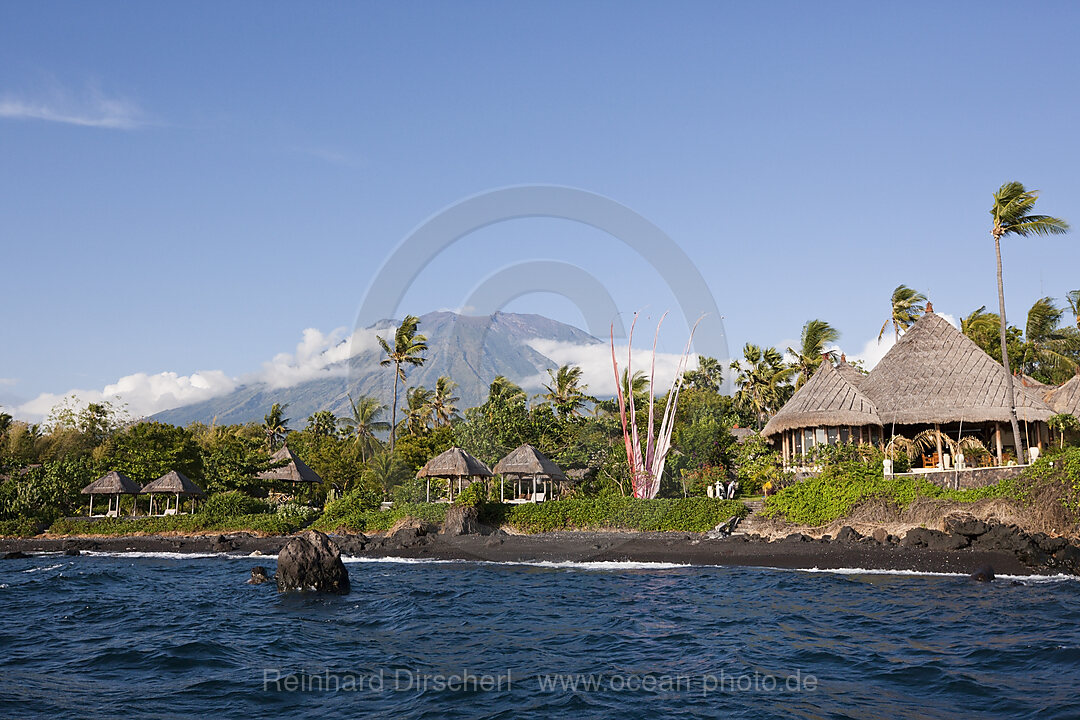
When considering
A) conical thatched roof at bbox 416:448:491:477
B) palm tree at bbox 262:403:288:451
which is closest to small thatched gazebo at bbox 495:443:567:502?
conical thatched roof at bbox 416:448:491:477

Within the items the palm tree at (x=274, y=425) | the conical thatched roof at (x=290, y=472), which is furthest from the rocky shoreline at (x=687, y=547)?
the palm tree at (x=274, y=425)

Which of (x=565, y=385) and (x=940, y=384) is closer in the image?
(x=940, y=384)

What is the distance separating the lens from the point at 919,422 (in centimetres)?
2895

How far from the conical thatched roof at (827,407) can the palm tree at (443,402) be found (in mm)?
39021

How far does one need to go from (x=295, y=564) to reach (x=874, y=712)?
14.8m

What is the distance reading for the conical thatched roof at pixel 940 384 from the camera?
28562 millimetres

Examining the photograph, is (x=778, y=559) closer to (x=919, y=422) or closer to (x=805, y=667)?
(x=919, y=422)

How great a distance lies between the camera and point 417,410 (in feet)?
212

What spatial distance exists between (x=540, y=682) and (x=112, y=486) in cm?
3588

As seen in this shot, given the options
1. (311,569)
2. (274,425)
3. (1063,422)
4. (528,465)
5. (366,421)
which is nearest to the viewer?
(311,569)

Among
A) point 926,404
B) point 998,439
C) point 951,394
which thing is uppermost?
point 951,394

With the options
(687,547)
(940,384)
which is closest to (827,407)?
(940,384)

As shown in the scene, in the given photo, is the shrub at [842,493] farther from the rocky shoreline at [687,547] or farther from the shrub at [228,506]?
the shrub at [228,506]

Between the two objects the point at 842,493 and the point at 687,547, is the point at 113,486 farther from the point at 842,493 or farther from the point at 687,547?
the point at 842,493
